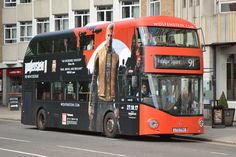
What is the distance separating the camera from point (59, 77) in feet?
81.0

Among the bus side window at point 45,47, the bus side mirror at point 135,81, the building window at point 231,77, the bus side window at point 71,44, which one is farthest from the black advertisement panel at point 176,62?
the building window at point 231,77

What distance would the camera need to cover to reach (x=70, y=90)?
24000 mm

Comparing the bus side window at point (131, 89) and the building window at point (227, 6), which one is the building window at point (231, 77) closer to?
the building window at point (227, 6)

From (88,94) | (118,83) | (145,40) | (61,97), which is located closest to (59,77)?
(61,97)

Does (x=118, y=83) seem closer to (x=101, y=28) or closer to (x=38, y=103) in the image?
(x=101, y=28)

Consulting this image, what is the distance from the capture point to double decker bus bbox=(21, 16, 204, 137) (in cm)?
1983

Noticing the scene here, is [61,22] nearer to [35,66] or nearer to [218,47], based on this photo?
[218,47]

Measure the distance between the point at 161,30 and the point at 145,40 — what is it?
794mm

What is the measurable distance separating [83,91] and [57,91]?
2.18 metres

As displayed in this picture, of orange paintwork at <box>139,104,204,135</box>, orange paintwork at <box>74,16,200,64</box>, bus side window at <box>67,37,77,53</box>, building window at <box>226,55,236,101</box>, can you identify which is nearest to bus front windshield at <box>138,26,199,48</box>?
orange paintwork at <box>74,16,200,64</box>

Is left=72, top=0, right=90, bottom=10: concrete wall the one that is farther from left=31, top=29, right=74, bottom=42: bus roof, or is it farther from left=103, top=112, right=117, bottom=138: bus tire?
left=103, top=112, right=117, bottom=138: bus tire

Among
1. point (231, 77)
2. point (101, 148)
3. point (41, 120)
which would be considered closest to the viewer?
point (101, 148)

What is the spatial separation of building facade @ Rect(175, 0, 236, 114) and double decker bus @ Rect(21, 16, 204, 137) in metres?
9.79

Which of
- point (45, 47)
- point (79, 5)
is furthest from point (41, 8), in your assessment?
point (45, 47)
